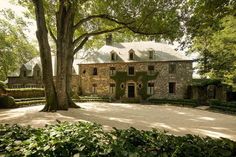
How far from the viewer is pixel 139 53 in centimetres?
3991

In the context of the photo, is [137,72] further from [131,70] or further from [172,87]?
[172,87]

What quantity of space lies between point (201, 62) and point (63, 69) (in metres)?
20.3

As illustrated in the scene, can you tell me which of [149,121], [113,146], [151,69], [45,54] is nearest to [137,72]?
[151,69]

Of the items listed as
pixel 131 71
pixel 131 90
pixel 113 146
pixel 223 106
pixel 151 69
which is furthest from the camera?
pixel 131 71

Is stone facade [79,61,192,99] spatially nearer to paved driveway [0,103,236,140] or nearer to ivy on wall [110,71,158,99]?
ivy on wall [110,71,158,99]

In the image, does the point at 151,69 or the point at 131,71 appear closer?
the point at 151,69

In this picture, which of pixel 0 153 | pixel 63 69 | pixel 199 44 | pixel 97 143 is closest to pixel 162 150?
pixel 97 143

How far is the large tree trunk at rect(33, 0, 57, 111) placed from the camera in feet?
68.7

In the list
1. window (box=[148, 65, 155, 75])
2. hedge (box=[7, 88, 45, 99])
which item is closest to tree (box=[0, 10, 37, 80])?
hedge (box=[7, 88, 45, 99])

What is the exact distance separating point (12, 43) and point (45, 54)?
29.3m

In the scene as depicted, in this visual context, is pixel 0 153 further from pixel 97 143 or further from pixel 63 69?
pixel 63 69

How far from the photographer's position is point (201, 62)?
3612 cm

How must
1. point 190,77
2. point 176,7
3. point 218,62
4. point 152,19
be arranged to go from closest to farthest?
1. point 176,7
2. point 152,19
3. point 218,62
4. point 190,77

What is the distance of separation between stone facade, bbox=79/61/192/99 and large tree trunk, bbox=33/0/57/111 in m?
18.3
